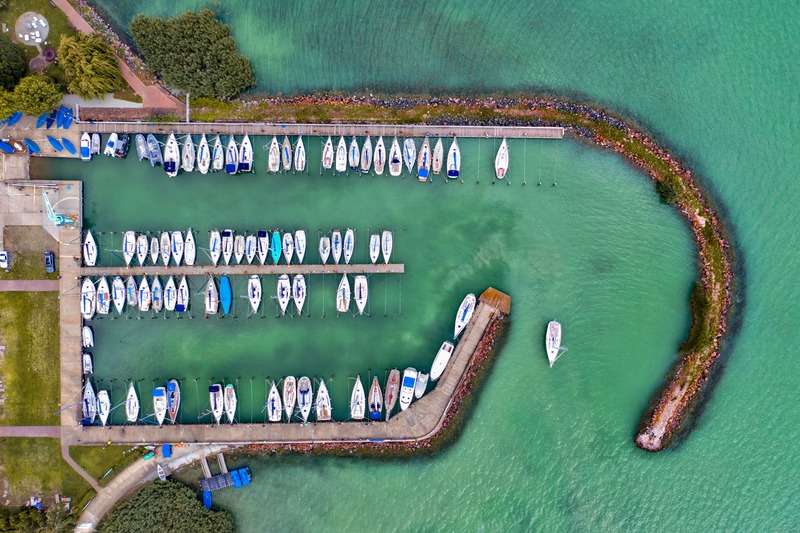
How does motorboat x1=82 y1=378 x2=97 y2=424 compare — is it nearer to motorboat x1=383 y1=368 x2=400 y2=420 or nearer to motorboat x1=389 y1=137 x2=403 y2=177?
motorboat x1=383 y1=368 x2=400 y2=420

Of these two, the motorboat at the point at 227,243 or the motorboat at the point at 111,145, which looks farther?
the motorboat at the point at 227,243

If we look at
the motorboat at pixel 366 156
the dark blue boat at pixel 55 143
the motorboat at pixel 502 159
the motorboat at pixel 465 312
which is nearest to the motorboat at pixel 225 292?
the motorboat at pixel 366 156

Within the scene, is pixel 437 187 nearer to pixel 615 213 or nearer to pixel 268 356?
pixel 615 213

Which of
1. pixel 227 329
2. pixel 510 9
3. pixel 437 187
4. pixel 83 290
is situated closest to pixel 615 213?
pixel 437 187

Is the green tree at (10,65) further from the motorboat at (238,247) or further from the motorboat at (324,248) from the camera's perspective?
the motorboat at (324,248)

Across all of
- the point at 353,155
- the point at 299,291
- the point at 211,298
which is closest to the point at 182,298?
the point at 211,298

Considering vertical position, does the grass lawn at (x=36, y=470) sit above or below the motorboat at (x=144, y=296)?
below

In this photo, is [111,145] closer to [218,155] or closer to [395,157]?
[218,155]
